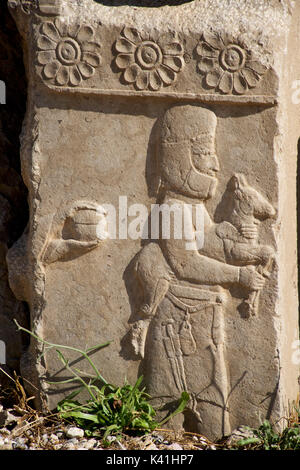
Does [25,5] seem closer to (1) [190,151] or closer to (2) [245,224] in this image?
(1) [190,151]

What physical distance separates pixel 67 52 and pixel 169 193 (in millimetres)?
754

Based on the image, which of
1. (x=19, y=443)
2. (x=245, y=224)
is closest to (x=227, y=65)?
(x=245, y=224)

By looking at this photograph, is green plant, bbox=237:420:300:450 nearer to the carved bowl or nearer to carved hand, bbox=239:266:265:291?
carved hand, bbox=239:266:265:291

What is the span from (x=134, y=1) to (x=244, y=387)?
1.84 meters

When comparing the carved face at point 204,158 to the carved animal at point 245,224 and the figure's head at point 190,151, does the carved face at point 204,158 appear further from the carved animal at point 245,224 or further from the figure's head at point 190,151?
the carved animal at point 245,224

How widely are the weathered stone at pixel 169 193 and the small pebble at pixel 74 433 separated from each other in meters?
0.26

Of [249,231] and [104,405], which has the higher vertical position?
[249,231]

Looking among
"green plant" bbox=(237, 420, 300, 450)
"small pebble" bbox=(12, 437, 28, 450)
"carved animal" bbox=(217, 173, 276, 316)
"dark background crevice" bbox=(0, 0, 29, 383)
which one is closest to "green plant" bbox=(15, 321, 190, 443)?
"small pebble" bbox=(12, 437, 28, 450)

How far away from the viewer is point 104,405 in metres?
3.18

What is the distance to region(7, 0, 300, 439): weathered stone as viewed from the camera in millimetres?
3086

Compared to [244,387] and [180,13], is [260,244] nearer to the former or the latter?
[244,387]

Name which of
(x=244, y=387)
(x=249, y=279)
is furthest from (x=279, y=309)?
(x=244, y=387)

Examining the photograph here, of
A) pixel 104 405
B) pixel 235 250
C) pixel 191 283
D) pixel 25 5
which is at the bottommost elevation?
pixel 104 405
